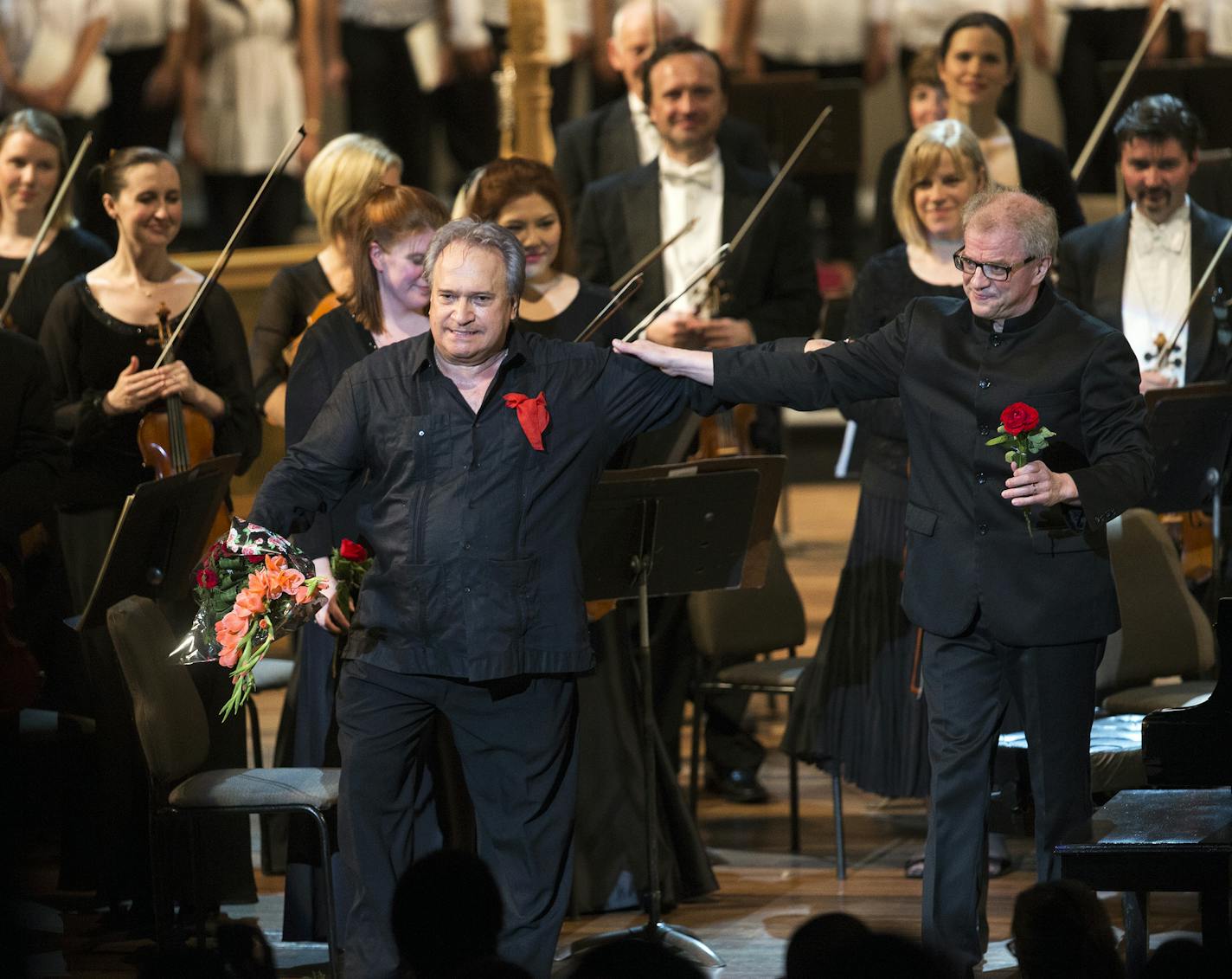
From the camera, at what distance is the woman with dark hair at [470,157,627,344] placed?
4.60m

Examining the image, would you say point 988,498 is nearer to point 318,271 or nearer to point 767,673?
point 767,673

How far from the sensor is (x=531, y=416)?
360 cm

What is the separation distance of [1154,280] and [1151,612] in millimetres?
1112

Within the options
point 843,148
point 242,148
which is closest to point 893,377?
point 843,148

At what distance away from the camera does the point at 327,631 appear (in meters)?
4.29

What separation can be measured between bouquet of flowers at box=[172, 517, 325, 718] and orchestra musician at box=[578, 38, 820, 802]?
2089 mm

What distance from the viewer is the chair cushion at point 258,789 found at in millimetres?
4059

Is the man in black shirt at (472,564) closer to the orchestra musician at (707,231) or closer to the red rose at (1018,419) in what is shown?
the red rose at (1018,419)

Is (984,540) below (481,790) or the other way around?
the other way around

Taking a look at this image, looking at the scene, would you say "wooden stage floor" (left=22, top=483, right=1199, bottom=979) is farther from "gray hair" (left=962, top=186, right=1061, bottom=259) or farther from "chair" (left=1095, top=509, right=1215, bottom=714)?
"gray hair" (left=962, top=186, right=1061, bottom=259)

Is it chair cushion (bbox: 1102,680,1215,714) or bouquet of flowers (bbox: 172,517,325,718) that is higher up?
bouquet of flowers (bbox: 172,517,325,718)

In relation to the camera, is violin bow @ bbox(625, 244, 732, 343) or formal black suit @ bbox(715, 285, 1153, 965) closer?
formal black suit @ bbox(715, 285, 1153, 965)

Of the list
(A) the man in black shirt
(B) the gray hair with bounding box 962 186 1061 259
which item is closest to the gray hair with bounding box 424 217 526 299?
(A) the man in black shirt

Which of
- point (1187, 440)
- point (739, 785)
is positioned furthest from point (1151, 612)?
point (739, 785)
